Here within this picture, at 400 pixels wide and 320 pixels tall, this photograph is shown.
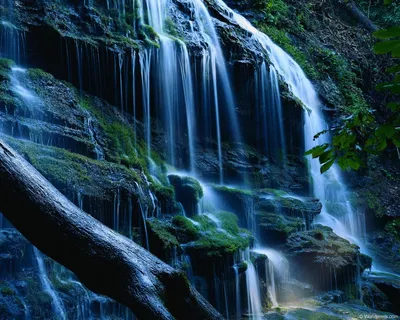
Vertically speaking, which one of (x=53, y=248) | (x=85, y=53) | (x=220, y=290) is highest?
(x=85, y=53)

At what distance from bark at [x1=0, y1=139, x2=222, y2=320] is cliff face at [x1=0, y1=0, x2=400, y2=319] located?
4.25 metres

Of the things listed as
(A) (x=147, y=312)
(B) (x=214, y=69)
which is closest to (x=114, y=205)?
(A) (x=147, y=312)

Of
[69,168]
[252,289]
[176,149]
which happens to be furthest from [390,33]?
[176,149]

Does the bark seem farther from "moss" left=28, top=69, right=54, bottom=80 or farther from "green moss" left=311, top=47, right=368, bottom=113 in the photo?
"green moss" left=311, top=47, right=368, bottom=113

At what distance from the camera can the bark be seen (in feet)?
5.84

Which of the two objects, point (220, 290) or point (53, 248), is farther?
point (220, 290)

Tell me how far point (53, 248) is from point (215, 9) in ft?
42.1

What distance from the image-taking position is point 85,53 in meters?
10.0

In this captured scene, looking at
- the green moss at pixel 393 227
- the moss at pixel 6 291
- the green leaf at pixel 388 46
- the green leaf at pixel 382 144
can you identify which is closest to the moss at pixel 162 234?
the moss at pixel 6 291

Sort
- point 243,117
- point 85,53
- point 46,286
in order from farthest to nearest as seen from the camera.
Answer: point 243,117 → point 85,53 → point 46,286

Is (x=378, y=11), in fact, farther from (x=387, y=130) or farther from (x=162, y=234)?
(x=387, y=130)

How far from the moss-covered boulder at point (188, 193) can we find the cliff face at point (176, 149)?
30 mm

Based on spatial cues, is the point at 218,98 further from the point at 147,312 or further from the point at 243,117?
the point at 147,312

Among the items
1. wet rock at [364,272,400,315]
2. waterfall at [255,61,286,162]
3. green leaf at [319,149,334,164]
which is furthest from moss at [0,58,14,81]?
wet rock at [364,272,400,315]
